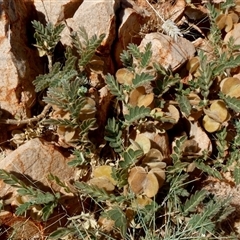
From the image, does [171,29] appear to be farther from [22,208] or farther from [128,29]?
[22,208]

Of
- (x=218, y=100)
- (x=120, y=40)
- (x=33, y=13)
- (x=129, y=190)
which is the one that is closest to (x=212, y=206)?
(x=129, y=190)

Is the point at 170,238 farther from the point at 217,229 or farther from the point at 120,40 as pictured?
the point at 120,40

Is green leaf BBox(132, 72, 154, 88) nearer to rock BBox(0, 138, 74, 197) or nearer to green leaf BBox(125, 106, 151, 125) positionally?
green leaf BBox(125, 106, 151, 125)

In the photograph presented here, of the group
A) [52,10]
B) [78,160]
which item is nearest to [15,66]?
[52,10]

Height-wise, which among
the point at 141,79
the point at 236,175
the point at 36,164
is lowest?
the point at 236,175

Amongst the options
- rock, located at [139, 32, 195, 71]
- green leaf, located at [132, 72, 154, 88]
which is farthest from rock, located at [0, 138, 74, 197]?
rock, located at [139, 32, 195, 71]

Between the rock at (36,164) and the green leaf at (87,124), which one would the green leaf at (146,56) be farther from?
the rock at (36,164)

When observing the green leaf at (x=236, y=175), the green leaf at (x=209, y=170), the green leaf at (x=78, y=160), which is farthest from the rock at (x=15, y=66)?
the green leaf at (x=236, y=175)
